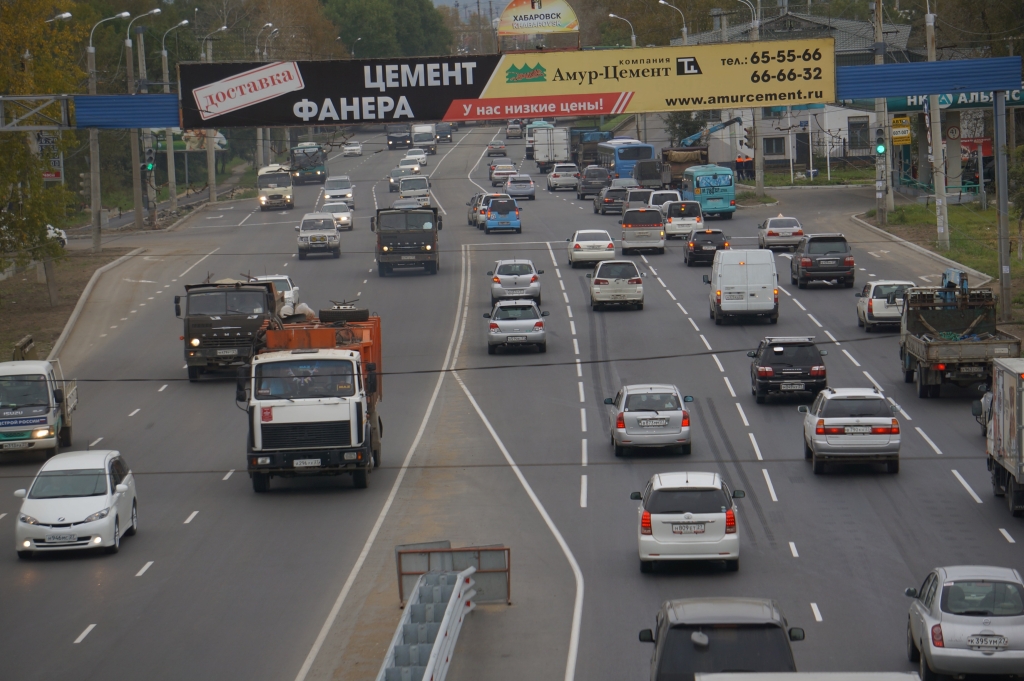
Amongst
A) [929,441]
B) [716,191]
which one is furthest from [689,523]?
[716,191]

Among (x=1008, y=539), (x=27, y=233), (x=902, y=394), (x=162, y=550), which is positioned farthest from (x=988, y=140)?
(x=162, y=550)

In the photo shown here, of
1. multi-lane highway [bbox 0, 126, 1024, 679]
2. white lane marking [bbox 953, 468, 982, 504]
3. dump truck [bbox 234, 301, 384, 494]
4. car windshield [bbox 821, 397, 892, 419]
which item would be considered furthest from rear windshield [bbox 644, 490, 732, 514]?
dump truck [bbox 234, 301, 384, 494]

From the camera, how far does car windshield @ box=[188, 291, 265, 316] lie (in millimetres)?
36344

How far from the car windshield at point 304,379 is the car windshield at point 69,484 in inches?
150

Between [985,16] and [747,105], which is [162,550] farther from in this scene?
[985,16]

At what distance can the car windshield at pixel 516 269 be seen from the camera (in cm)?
4447

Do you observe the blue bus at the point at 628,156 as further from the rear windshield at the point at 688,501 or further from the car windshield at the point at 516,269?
the rear windshield at the point at 688,501

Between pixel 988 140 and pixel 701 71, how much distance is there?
47.8 m

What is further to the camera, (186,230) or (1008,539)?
(186,230)

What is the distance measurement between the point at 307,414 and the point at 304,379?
0.73 meters

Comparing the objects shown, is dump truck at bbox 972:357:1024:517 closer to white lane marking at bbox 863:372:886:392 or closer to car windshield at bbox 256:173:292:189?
white lane marking at bbox 863:372:886:392

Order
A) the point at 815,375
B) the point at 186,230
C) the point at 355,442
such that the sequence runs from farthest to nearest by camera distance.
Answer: the point at 186,230
the point at 815,375
the point at 355,442

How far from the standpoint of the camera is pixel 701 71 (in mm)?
32156

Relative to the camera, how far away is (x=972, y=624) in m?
13.3
